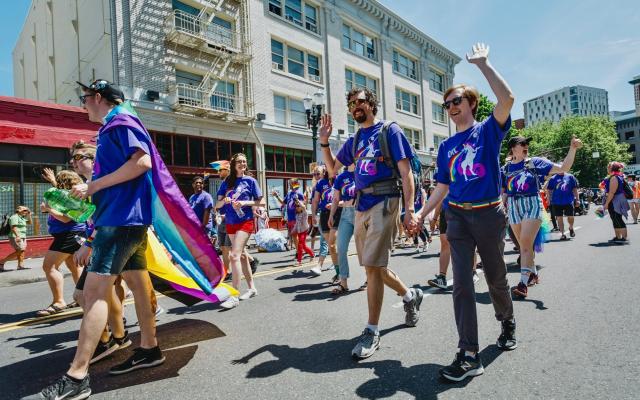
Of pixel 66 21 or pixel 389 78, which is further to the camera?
pixel 389 78

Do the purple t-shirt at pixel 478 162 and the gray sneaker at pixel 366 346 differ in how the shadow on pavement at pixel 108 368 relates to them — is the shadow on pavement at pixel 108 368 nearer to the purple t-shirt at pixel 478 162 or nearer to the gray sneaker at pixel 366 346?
the gray sneaker at pixel 366 346

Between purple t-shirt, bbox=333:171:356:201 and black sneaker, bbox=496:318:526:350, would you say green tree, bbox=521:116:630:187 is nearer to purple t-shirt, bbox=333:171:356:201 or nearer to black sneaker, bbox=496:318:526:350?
purple t-shirt, bbox=333:171:356:201

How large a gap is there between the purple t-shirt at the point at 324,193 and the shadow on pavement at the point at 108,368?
3523 mm

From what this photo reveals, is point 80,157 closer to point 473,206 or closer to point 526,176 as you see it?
point 473,206

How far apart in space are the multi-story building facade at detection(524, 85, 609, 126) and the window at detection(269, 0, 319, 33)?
454 ft

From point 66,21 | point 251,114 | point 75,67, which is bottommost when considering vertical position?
point 251,114

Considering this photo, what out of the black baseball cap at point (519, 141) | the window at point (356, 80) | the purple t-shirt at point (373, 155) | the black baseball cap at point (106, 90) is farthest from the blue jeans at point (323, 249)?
the window at point (356, 80)

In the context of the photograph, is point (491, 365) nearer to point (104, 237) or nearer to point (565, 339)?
point (565, 339)

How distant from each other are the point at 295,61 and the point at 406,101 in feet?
40.5

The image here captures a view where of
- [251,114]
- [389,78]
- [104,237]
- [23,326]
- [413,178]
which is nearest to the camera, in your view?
[104,237]

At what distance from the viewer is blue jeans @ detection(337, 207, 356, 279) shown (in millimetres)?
5570

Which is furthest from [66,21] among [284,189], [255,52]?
[284,189]

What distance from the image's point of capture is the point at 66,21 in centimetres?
2120

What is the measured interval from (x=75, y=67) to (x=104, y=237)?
21953mm
